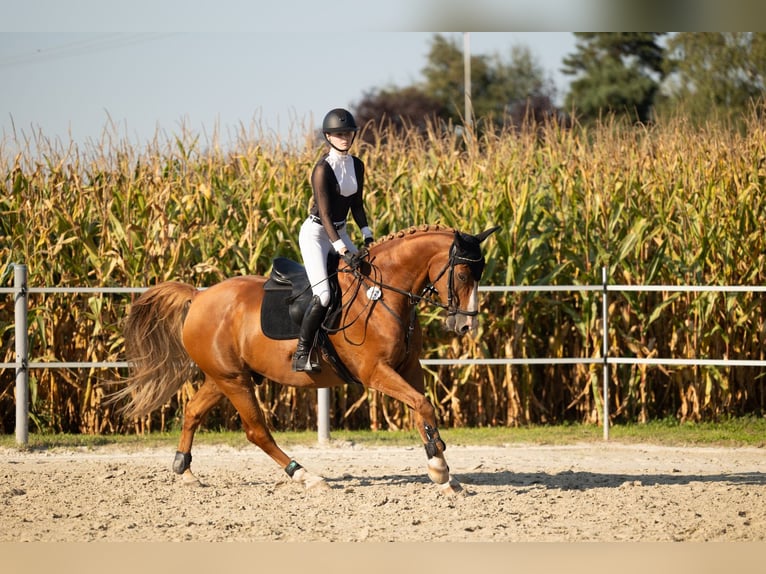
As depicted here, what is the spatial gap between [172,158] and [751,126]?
659 cm

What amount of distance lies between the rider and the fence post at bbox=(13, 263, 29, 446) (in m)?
3.64

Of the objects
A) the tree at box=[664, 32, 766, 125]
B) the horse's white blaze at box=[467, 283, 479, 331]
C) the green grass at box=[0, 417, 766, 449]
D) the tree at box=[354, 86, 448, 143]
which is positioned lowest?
the green grass at box=[0, 417, 766, 449]

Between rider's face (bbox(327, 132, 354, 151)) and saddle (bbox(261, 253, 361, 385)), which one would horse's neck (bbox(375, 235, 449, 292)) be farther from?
rider's face (bbox(327, 132, 354, 151))

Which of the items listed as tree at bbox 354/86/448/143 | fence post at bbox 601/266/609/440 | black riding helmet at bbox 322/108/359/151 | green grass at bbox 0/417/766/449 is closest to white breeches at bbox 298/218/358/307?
black riding helmet at bbox 322/108/359/151

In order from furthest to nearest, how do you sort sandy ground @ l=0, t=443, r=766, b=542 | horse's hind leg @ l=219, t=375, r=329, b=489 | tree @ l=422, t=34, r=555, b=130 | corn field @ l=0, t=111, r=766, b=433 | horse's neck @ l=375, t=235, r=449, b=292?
tree @ l=422, t=34, r=555, b=130
corn field @ l=0, t=111, r=766, b=433
horse's hind leg @ l=219, t=375, r=329, b=489
horse's neck @ l=375, t=235, r=449, b=292
sandy ground @ l=0, t=443, r=766, b=542

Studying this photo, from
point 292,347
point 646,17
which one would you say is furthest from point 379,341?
point 646,17

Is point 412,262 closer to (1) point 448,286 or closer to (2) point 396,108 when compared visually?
(1) point 448,286

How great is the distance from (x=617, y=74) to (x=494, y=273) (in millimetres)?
32773

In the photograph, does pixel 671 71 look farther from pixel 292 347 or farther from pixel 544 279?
pixel 292 347

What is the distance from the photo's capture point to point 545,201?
419 inches

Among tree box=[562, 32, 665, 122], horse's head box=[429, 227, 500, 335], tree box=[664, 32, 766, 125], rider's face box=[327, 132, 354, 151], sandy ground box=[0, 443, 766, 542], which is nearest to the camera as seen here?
sandy ground box=[0, 443, 766, 542]

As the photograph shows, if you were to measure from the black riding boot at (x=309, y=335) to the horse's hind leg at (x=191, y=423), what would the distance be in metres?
0.91

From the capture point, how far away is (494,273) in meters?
10.3

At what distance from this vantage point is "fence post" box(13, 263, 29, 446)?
9.20m
